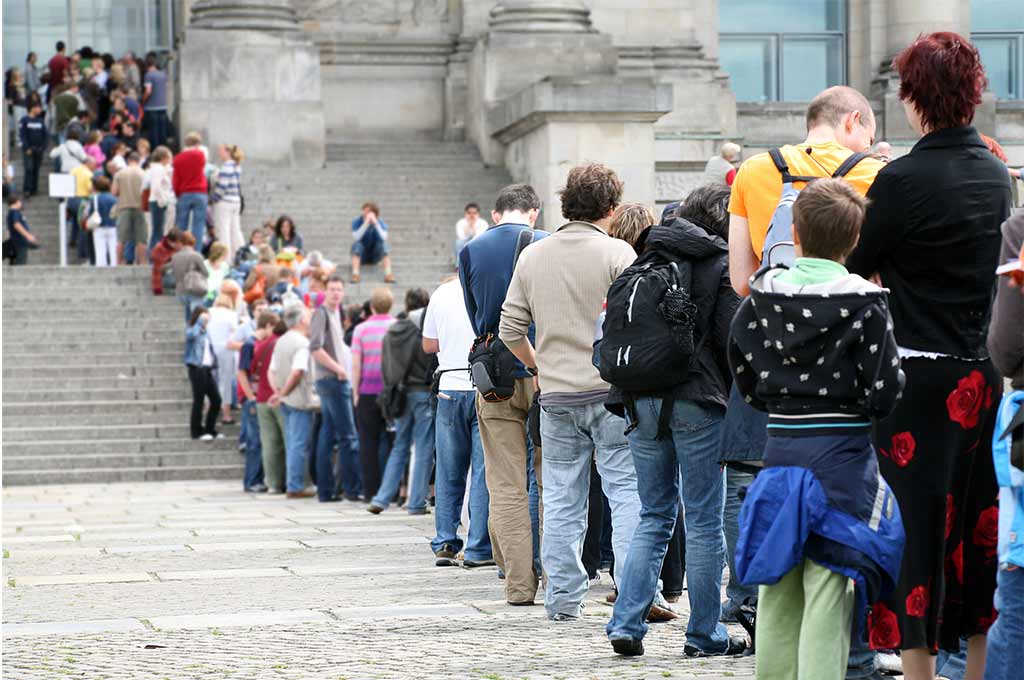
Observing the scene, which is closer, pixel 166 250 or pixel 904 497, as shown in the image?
pixel 904 497

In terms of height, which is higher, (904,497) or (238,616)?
(904,497)

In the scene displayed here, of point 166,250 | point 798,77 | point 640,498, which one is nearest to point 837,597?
point 640,498

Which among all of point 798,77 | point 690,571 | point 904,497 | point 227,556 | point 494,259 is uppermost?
point 798,77

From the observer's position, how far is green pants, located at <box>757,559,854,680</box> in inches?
204

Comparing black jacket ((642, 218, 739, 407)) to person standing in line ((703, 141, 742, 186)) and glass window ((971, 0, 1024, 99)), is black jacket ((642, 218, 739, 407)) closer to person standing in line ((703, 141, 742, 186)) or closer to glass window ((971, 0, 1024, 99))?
person standing in line ((703, 141, 742, 186))

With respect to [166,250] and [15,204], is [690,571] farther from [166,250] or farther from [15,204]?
[15,204]

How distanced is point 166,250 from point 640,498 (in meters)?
15.3

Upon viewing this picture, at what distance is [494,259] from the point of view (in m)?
8.59

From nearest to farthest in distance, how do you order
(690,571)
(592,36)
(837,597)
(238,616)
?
(837,597)
(690,571)
(238,616)
(592,36)

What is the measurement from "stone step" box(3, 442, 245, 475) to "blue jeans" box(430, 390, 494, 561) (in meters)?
8.23

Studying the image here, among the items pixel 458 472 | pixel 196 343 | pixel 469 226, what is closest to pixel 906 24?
pixel 469 226

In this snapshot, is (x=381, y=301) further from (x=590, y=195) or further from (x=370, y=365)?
(x=590, y=195)

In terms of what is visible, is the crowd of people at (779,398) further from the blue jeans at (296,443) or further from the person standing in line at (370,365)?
the blue jeans at (296,443)

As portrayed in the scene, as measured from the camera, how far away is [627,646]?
687cm
